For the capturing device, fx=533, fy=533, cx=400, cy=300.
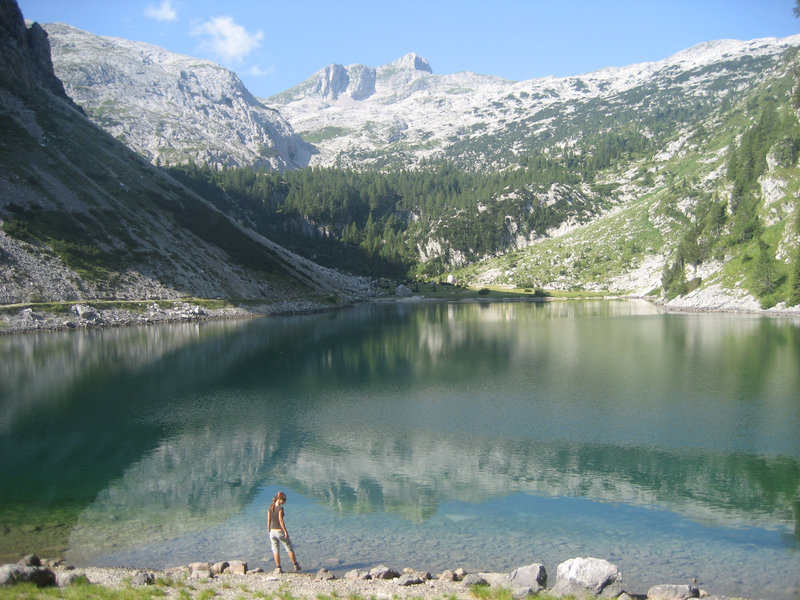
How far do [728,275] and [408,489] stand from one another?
415 ft

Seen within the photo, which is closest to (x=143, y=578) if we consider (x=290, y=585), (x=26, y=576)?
(x=26, y=576)

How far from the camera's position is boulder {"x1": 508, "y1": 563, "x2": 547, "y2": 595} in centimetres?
1725

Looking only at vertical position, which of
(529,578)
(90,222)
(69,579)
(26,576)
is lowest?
(529,578)

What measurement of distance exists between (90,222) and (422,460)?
111 metres

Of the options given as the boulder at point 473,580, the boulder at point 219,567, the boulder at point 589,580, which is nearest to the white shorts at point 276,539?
the boulder at point 219,567

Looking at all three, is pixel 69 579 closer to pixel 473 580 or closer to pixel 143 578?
pixel 143 578

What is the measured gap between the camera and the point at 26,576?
16.0 metres

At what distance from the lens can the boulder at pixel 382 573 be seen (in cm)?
1866

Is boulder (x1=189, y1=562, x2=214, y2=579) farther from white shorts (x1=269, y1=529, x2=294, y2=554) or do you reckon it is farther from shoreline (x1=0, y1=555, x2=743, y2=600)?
white shorts (x1=269, y1=529, x2=294, y2=554)

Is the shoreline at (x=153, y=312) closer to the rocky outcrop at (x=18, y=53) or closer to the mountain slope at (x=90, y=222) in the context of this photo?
the mountain slope at (x=90, y=222)

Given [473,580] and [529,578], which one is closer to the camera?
[529,578]

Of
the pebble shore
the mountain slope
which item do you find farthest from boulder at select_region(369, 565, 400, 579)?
the mountain slope

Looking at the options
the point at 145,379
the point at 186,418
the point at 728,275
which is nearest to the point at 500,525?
the point at 186,418

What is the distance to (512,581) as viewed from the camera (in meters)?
17.7
